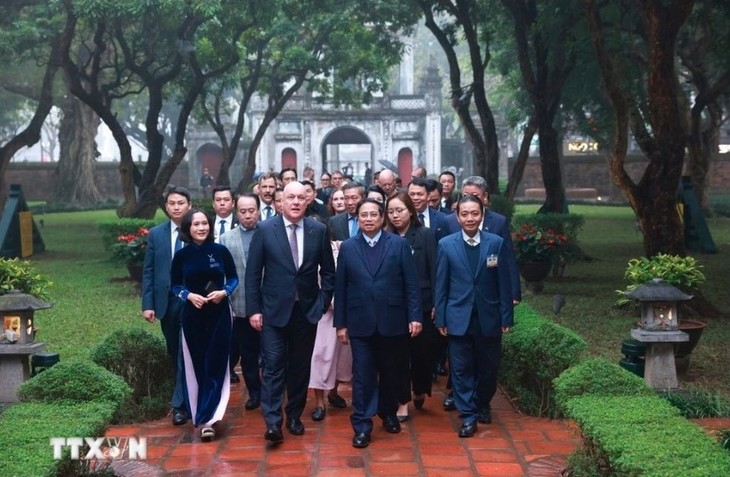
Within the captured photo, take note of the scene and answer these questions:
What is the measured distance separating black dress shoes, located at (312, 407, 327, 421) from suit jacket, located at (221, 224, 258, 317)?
942mm

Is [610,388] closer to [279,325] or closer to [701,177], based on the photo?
[279,325]

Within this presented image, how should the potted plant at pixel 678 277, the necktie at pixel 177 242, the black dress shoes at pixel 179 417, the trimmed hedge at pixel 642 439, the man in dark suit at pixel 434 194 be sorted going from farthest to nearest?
the man in dark suit at pixel 434 194 < the potted plant at pixel 678 277 < the necktie at pixel 177 242 < the black dress shoes at pixel 179 417 < the trimmed hedge at pixel 642 439

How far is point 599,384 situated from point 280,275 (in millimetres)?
2267

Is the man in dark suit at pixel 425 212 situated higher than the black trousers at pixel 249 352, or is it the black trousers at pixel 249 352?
the man in dark suit at pixel 425 212

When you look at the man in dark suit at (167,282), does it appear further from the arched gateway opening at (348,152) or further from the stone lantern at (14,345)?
A: the arched gateway opening at (348,152)

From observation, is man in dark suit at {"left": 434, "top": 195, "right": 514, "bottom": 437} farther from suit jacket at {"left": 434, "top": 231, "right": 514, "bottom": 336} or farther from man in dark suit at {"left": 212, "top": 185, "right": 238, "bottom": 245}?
man in dark suit at {"left": 212, "top": 185, "right": 238, "bottom": 245}

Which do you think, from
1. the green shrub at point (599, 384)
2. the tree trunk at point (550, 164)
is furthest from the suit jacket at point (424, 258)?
the tree trunk at point (550, 164)

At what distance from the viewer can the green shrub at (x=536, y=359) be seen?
7301 mm

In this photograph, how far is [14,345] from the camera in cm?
723

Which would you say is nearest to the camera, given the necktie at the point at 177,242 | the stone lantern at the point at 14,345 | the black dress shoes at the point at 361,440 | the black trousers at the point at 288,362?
the black dress shoes at the point at 361,440

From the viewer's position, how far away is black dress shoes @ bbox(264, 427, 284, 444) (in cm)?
668

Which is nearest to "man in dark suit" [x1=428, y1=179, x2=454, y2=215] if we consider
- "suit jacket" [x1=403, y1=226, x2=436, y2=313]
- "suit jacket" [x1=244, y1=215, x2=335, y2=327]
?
"suit jacket" [x1=403, y1=226, x2=436, y2=313]

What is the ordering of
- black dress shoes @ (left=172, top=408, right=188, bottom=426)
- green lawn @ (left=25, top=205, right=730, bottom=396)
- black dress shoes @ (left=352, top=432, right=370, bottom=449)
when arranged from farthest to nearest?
green lawn @ (left=25, top=205, right=730, bottom=396), black dress shoes @ (left=172, top=408, right=188, bottom=426), black dress shoes @ (left=352, top=432, right=370, bottom=449)

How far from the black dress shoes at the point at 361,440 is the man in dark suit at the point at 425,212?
7.35 feet
